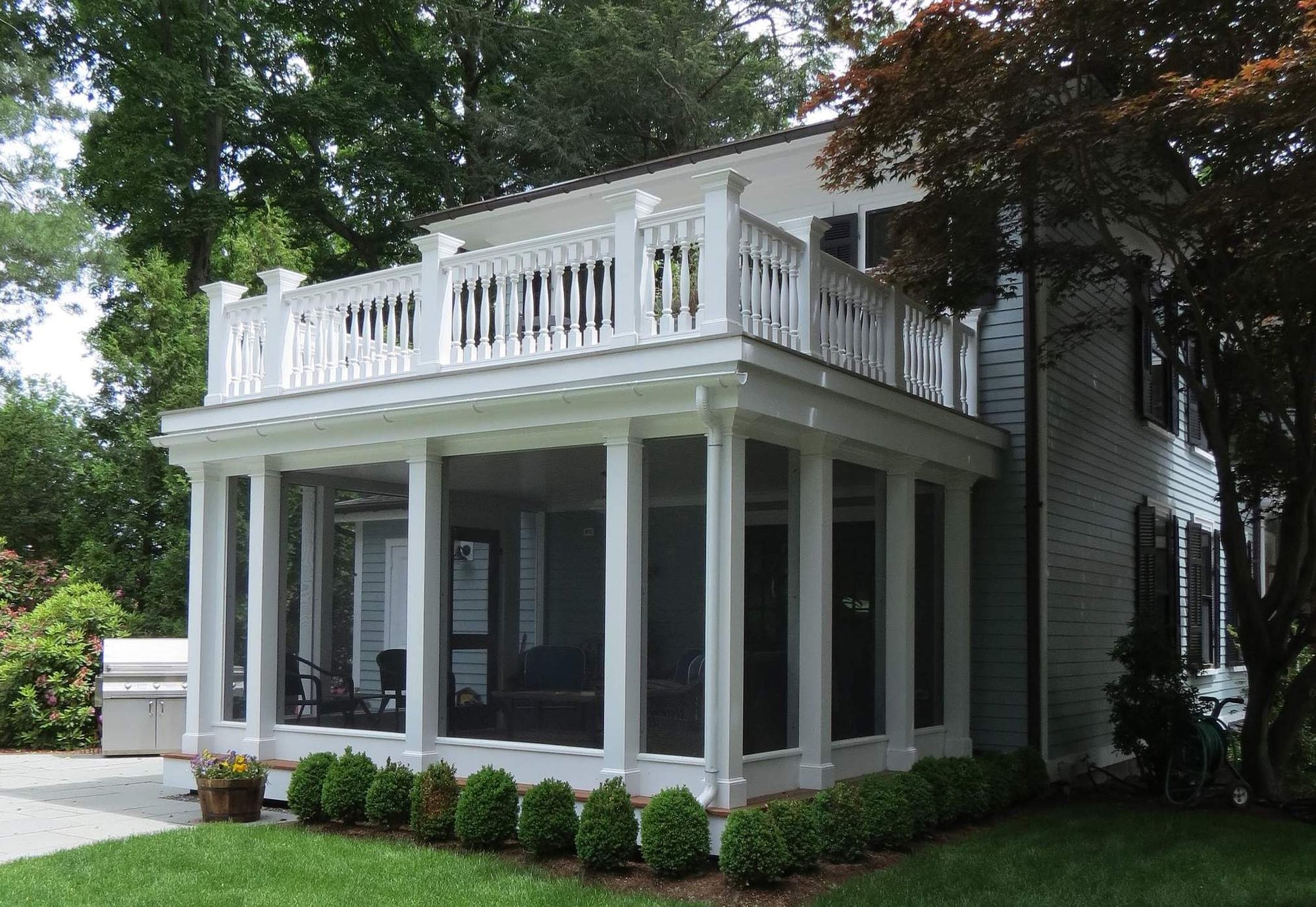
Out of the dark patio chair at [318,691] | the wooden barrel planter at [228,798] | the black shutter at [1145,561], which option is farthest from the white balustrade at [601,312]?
the black shutter at [1145,561]

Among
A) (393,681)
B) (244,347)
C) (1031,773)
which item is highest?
(244,347)

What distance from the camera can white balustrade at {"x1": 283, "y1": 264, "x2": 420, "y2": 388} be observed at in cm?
1003

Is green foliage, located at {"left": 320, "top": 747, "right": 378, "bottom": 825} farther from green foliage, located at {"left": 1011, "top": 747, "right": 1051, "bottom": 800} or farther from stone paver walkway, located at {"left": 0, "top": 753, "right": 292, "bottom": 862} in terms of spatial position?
green foliage, located at {"left": 1011, "top": 747, "right": 1051, "bottom": 800}

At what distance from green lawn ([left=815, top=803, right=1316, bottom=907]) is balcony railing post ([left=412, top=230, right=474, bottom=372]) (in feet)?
15.5

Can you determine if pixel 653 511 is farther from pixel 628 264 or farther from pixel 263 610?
pixel 263 610

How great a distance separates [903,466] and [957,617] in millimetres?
1702

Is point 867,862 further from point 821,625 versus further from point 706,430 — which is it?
point 706,430

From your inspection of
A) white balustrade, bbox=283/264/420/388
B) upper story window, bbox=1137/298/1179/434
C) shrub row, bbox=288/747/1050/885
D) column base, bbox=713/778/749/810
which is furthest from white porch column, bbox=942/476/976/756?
white balustrade, bbox=283/264/420/388

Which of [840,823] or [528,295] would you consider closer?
[840,823]

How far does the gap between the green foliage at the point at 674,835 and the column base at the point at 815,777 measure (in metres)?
1.20

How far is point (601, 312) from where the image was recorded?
961 cm

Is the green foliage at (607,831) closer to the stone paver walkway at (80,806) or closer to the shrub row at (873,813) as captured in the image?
the shrub row at (873,813)

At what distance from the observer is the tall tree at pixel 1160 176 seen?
339 inches

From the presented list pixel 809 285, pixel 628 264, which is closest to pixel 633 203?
pixel 628 264
